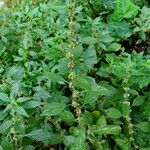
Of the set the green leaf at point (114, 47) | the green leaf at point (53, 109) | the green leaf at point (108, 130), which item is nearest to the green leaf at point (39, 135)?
the green leaf at point (53, 109)

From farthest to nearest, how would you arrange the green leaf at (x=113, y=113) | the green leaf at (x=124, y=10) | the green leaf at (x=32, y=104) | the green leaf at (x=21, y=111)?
the green leaf at (x=124, y=10) < the green leaf at (x=113, y=113) < the green leaf at (x=32, y=104) < the green leaf at (x=21, y=111)

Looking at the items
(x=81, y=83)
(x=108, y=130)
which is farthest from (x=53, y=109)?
(x=108, y=130)

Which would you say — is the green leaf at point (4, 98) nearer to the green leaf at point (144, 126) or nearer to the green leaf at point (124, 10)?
the green leaf at point (144, 126)

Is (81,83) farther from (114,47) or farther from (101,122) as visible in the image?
(114,47)

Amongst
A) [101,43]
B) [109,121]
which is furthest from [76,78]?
[101,43]

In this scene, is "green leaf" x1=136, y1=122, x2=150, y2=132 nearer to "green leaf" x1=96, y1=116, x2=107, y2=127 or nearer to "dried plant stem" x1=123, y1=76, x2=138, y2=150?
"dried plant stem" x1=123, y1=76, x2=138, y2=150

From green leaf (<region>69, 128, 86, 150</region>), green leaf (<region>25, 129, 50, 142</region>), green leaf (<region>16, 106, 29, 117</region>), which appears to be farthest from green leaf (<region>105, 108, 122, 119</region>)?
green leaf (<region>16, 106, 29, 117</region>)

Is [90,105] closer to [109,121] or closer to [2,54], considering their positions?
[109,121]
